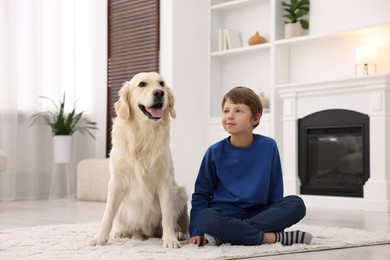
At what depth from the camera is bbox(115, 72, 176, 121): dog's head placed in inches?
104

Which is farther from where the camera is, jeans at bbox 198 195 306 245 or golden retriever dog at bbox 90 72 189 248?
golden retriever dog at bbox 90 72 189 248

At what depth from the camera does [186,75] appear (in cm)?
622

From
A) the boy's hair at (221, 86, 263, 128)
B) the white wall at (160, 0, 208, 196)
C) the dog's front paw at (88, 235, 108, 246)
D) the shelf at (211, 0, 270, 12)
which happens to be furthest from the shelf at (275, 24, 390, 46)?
the dog's front paw at (88, 235, 108, 246)

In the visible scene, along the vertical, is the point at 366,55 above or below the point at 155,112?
above

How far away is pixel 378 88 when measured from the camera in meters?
4.86

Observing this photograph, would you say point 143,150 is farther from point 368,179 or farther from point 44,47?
point 44,47

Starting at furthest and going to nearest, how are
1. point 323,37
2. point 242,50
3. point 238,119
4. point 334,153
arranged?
point 242,50, point 323,37, point 334,153, point 238,119

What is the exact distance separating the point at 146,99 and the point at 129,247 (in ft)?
2.11

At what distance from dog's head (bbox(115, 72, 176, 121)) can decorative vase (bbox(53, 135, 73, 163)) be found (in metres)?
Result: 3.48

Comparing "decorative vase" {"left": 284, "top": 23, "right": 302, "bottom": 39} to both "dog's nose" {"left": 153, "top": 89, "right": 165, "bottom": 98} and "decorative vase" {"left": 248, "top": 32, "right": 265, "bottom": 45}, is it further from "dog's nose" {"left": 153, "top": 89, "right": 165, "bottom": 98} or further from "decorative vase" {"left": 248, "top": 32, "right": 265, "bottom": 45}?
"dog's nose" {"left": 153, "top": 89, "right": 165, "bottom": 98}

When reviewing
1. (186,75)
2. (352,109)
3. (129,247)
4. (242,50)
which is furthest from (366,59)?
(129,247)

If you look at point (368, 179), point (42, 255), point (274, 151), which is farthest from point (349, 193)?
point (42, 255)

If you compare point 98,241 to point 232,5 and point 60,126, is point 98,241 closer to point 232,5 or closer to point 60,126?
point 60,126

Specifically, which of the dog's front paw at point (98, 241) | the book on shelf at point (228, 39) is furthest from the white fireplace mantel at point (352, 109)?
the dog's front paw at point (98, 241)
